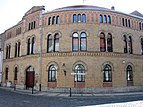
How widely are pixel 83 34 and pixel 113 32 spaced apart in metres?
4.14

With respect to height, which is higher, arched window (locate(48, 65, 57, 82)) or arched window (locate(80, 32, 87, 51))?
arched window (locate(80, 32, 87, 51))

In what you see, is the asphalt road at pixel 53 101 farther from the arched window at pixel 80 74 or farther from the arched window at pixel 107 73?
the arched window at pixel 107 73

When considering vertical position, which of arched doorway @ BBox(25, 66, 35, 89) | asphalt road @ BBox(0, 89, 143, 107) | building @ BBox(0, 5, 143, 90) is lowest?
asphalt road @ BBox(0, 89, 143, 107)

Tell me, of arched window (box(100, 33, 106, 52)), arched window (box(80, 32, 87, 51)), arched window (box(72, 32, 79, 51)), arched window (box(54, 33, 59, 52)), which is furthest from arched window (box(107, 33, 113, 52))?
arched window (box(54, 33, 59, 52))

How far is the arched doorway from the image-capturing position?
24931mm

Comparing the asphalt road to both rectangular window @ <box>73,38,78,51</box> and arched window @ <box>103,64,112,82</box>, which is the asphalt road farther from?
rectangular window @ <box>73,38,78,51</box>

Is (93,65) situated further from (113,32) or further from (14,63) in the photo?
(14,63)

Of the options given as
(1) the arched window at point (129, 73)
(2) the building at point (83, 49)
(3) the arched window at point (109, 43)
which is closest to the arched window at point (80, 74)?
(2) the building at point (83, 49)

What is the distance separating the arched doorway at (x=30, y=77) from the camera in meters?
24.9

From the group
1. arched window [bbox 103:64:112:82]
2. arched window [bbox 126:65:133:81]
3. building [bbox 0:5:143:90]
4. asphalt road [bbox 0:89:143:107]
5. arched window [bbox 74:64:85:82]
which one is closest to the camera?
asphalt road [bbox 0:89:143:107]

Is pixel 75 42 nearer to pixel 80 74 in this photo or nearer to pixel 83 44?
pixel 83 44

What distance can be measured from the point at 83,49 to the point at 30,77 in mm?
8895

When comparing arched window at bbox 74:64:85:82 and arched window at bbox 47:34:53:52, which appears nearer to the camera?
arched window at bbox 74:64:85:82

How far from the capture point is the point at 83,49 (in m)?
22.7
